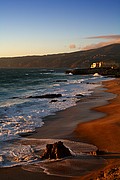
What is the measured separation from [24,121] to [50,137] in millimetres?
4810

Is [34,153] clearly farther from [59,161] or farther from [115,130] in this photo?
[115,130]

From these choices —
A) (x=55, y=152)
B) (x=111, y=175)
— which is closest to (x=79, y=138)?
(x=55, y=152)

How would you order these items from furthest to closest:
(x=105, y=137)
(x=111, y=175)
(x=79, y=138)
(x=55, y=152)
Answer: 1. (x=79, y=138)
2. (x=105, y=137)
3. (x=55, y=152)
4. (x=111, y=175)

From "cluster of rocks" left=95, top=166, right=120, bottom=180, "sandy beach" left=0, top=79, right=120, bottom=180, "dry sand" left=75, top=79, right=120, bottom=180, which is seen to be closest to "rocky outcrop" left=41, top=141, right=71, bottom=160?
"sandy beach" left=0, top=79, right=120, bottom=180

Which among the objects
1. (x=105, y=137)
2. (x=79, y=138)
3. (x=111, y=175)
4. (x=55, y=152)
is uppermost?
(x=111, y=175)

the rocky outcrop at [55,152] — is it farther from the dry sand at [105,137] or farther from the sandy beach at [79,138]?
the dry sand at [105,137]

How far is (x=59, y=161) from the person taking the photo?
34.2 ft

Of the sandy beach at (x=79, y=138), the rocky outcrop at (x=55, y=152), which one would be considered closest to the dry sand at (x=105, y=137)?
the sandy beach at (x=79, y=138)

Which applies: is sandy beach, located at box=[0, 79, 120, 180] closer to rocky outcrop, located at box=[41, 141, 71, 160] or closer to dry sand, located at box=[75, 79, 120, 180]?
dry sand, located at box=[75, 79, 120, 180]

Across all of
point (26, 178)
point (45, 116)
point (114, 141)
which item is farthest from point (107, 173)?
point (45, 116)

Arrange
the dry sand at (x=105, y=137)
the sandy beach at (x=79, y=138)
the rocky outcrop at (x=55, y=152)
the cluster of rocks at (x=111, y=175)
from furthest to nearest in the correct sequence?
1. the rocky outcrop at (x=55, y=152)
2. the dry sand at (x=105, y=137)
3. the sandy beach at (x=79, y=138)
4. the cluster of rocks at (x=111, y=175)

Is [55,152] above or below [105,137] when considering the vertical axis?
above

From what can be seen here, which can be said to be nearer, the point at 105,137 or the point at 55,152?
the point at 55,152

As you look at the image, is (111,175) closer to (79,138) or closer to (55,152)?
(55,152)
